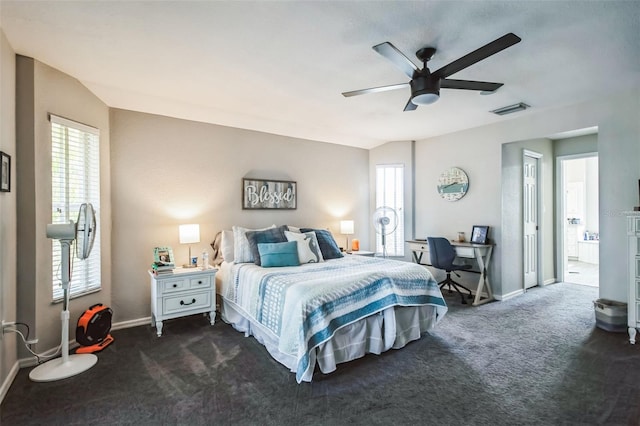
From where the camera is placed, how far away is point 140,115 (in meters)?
3.63

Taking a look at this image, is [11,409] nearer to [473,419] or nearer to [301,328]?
[301,328]

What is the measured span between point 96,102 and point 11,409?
106 inches

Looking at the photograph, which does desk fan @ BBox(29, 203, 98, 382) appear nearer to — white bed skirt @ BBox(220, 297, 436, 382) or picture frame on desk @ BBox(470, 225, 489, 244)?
white bed skirt @ BBox(220, 297, 436, 382)

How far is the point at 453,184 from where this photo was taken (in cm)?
496

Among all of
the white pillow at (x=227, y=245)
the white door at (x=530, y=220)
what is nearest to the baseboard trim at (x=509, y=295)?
the white door at (x=530, y=220)

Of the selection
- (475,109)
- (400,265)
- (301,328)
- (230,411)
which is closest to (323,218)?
(400,265)

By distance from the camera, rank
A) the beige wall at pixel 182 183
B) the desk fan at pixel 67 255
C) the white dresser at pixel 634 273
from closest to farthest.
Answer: the desk fan at pixel 67 255 < the white dresser at pixel 634 273 < the beige wall at pixel 182 183

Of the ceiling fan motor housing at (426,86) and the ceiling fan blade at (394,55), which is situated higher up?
the ceiling fan blade at (394,55)

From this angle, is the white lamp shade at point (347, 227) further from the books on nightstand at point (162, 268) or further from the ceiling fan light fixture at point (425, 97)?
the ceiling fan light fixture at point (425, 97)

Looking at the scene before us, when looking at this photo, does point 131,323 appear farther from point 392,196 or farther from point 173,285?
point 392,196

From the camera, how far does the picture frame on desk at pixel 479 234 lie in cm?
448

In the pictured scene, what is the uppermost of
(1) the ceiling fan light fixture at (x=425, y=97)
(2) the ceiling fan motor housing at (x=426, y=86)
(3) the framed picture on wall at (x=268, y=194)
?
(2) the ceiling fan motor housing at (x=426, y=86)

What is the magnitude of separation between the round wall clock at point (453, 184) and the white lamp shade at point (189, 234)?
147 inches

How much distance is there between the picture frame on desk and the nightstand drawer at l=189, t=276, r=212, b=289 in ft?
11.9
